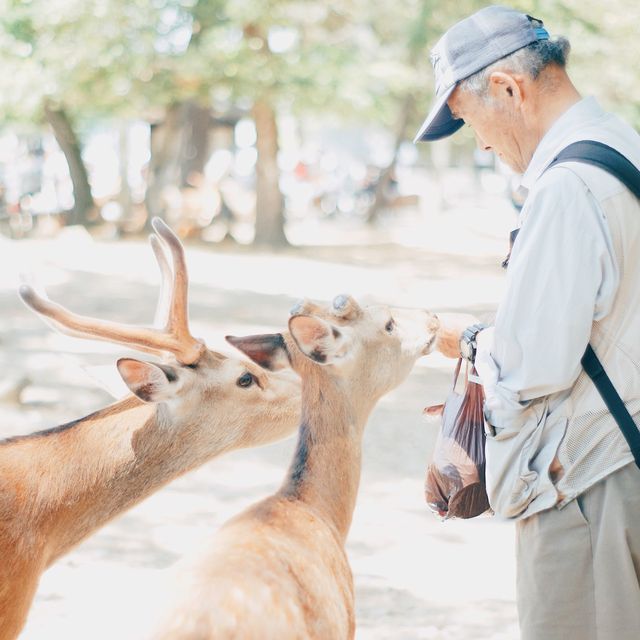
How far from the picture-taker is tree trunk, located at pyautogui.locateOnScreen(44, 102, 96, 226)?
2192cm

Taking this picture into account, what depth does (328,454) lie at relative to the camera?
338 cm

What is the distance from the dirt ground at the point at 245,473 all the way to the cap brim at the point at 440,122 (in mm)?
511

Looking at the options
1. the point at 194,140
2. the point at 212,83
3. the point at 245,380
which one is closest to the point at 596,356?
the point at 245,380

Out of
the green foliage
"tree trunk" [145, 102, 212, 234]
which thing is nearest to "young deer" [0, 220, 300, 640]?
the green foliage

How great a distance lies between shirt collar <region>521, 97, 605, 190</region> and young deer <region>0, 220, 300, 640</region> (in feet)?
5.65

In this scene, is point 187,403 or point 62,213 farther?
point 62,213

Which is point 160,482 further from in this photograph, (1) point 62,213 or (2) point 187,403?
(1) point 62,213

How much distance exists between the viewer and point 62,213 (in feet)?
75.3

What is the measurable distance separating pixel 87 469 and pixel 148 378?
15.4 inches

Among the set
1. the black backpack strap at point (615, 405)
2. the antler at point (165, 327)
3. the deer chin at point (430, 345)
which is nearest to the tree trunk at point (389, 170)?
the antler at point (165, 327)

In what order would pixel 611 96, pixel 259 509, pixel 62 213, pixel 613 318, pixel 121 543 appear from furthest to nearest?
1. pixel 611 96
2. pixel 62 213
3. pixel 121 543
4. pixel 259 509
5. pixel 613 318

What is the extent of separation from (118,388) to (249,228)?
20511 mm

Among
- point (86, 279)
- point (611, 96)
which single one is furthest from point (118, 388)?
point (611, 96)

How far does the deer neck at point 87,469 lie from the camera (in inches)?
148
